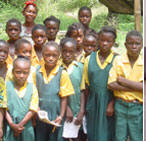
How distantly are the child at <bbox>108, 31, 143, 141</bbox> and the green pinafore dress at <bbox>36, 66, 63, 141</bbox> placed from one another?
1.20ft

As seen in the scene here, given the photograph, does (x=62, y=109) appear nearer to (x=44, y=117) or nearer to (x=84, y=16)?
(x=44, y=117)

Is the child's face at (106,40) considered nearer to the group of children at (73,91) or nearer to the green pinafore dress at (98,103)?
the group of children at (73,91)

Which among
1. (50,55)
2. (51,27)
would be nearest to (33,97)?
(50,55)

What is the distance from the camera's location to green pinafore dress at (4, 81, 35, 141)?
5.78 feet

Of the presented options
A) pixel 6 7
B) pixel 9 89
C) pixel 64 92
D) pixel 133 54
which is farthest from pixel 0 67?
pixel 6 7

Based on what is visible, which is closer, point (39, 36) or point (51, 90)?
point (51, 90)

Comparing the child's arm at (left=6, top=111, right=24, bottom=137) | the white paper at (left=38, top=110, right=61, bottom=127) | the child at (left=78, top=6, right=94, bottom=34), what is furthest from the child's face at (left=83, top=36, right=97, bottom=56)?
the child's arm at (left=6, top=111, right=24, bottom=137)

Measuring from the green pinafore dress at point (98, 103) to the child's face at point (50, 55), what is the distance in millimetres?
286

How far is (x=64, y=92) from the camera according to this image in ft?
6.16

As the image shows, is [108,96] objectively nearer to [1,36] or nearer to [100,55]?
[100,55]

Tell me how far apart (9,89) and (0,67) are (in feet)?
1.16

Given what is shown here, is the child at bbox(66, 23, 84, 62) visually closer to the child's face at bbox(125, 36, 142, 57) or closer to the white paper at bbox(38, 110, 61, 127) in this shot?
the child's face at bbox(125, 36, 142, 57)

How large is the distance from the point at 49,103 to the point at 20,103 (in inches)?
7.7

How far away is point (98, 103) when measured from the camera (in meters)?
1.99
